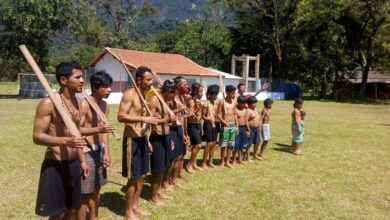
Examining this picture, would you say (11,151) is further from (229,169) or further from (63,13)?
(63,13)

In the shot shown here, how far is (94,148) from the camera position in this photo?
5.30 m

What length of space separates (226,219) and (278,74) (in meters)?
38.7

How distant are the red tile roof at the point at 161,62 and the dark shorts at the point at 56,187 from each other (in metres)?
27.5

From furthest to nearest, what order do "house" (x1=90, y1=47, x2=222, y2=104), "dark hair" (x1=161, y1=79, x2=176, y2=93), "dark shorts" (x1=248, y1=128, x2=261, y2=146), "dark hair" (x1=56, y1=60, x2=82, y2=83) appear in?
"house" (x1=90, y1=47, x2=222, y2=104)
"dark shorts" (x1=248, y1=128, x2=261, y2=146)
"dark hair" (x1=161, y1=79, x2=176, y2=93)
"dark hair" (x1=56, y1=60, x2=82, y2=83)

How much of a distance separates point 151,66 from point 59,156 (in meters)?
30.0

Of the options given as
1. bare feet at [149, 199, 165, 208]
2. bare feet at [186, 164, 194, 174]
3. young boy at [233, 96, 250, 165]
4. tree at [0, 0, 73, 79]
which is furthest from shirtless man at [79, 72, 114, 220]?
tree at [0, 0, 73, 79]

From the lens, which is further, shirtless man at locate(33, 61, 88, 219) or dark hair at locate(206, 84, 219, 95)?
dark hair at locate(206, 84, 219, 95)

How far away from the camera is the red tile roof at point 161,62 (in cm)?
3353

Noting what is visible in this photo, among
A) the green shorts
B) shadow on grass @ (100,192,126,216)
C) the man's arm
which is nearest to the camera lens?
the man's arm

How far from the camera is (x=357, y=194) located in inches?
295

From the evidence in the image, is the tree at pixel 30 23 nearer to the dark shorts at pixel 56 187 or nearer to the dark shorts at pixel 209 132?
the dark shorts at pixel 209 132

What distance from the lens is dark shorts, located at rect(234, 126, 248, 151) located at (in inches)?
383

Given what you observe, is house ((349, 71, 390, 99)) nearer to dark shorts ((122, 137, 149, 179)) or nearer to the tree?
the tree

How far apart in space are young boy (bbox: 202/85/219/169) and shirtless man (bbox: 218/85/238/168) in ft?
0.57
